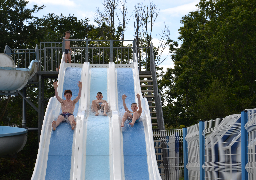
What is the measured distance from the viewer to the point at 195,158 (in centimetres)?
963

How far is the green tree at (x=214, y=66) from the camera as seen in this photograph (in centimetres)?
2512

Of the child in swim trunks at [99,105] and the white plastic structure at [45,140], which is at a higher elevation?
the child in swim trunks at [99,105]

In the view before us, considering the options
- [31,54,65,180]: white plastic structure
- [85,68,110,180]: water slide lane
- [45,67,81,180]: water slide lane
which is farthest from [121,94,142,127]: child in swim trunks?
[31,54,65,180]: white plastic structure

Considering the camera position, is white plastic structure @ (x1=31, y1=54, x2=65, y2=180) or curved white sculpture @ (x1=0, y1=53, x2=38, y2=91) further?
curved white sculpture @ (x1=0, y1=53, x2=38, y2=91)

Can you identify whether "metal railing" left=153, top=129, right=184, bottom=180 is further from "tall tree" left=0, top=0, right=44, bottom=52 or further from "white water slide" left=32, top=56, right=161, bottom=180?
"tall tree" left=0, top=0, right=44, bottom=52

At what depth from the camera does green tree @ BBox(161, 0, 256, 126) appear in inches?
989

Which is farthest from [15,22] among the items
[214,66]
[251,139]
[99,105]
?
[251,139]

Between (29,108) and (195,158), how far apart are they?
61.2 feet

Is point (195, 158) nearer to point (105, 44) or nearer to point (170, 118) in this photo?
point (170, 118)

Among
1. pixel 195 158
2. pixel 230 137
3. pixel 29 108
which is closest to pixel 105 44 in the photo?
pixel 29 108

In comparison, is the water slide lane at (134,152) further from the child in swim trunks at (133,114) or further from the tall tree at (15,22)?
the tall tree at (15,22)

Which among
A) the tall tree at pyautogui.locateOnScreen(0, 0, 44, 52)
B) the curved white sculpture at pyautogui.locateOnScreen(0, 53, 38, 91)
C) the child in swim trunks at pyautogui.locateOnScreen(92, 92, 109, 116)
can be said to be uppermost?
the tall tree at pyautogui.locateOnScreen(0, 0, 44, 52)

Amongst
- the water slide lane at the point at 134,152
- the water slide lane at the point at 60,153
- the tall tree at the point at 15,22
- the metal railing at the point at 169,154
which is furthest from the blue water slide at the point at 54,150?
the tall tree at the point at 15,22

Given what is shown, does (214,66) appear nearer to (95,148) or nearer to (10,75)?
(10,75)
